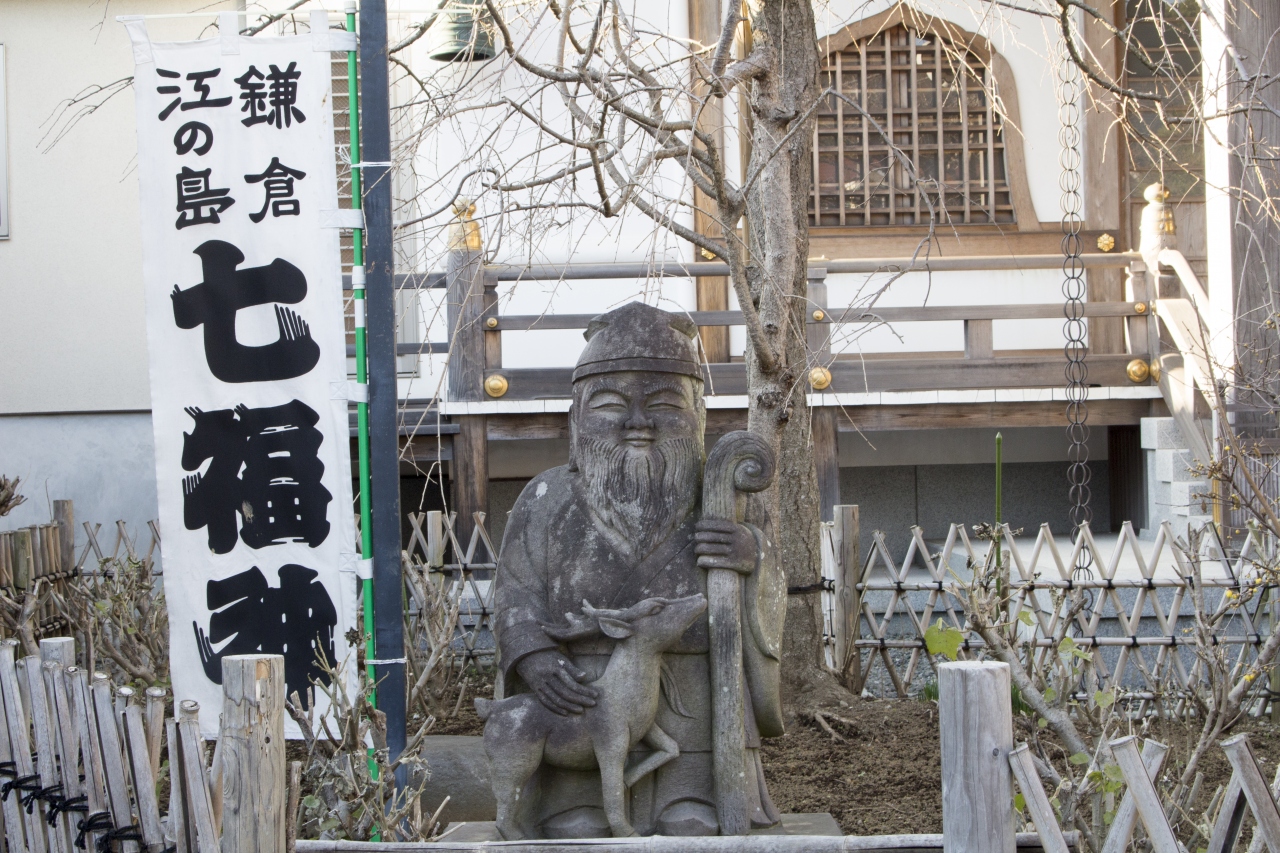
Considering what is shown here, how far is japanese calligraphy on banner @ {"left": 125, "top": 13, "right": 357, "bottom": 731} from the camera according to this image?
430cm

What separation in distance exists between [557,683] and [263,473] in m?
1.62

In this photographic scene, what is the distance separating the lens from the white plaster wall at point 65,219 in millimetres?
8672

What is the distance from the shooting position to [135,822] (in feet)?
10.2

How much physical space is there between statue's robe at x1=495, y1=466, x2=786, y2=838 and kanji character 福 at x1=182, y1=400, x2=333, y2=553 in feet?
3.59

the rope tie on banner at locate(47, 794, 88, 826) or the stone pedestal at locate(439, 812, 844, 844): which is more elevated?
the rope tie on banner at locate(47, 794, 88, 826)

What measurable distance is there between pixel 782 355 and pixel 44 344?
21.2ft

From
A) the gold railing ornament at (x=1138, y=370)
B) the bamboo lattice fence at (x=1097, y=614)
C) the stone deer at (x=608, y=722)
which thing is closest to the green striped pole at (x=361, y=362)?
the stone deer at (x=608, y=722)

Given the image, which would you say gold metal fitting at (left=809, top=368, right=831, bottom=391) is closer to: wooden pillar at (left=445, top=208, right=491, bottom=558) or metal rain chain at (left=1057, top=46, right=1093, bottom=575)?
metal rain chain at (left=1057, top=46, right=1093, bottom=575)

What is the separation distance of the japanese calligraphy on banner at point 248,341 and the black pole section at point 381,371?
159 mm

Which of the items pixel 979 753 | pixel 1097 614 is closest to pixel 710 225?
pixel 1097 614

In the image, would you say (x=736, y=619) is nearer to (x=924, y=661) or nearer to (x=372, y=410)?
(x=372, y=410)

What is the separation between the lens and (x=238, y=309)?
432cm

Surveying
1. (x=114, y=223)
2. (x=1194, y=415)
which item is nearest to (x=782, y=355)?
(x=1194, y=415)

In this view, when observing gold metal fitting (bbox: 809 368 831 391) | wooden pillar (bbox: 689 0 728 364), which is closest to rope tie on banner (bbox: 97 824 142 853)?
gold metal fitting (bbox: 809 368 831 391)
